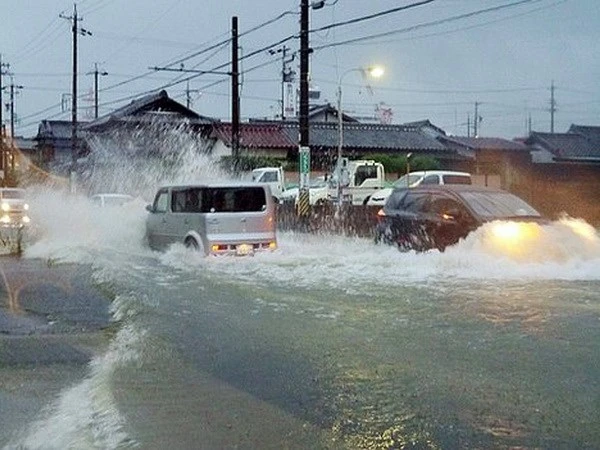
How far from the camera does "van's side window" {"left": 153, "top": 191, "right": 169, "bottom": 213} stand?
18422 mm

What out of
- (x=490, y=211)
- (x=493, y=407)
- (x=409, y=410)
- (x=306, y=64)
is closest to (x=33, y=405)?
(x=409, y=410)

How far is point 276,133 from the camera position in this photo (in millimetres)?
43969

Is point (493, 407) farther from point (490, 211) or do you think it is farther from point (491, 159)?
point (491, 159)

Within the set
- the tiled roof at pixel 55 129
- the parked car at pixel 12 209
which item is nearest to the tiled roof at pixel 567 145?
the parked car at pixel 12 209

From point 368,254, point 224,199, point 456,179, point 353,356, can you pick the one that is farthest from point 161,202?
point 456,179

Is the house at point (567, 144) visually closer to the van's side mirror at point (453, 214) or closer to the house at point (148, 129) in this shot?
the house at point (148, 129)

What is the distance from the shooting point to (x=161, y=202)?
18.8 metres

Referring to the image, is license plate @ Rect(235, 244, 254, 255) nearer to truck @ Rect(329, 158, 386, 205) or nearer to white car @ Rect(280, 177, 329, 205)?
truck @ Rect(329, 158, 386, 205)

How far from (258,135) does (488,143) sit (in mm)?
14968

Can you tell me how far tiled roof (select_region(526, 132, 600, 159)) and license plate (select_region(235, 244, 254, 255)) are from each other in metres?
34.3

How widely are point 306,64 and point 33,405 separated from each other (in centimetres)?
1867

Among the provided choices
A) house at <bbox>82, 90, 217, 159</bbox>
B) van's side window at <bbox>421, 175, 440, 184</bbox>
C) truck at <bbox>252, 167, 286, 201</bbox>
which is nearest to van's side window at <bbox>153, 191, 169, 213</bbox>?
van's side window at <bbox>421, 175, 440, 184</bbox>

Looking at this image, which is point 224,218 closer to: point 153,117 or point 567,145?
point 153,117

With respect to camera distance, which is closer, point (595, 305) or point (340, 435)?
point (340, 435)
